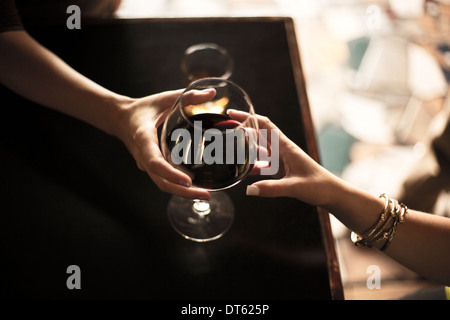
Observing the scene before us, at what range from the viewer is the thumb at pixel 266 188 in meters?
0.60

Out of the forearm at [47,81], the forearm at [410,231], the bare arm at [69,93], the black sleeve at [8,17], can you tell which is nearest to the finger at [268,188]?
the forearm at [410,231]

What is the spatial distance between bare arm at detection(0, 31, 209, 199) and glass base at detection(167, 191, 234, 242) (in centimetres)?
14

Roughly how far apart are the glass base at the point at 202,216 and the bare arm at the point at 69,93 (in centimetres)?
14

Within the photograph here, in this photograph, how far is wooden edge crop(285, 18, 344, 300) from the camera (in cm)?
66

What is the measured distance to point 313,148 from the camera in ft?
2.58

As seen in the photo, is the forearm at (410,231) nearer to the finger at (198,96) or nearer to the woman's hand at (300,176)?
the woman's hand at (300,176)

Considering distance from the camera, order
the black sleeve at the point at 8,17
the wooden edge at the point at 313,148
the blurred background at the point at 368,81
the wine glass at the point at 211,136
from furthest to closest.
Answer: the blurred background at the point at 368,81 → the black sleeve at the point at 8,17 → the wooden edge at the point at 313,148 → the wine glass at the point at 211,136

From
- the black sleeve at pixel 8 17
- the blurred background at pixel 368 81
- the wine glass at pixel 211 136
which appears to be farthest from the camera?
the blurred background at pixel 368 81

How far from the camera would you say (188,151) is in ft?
1.86

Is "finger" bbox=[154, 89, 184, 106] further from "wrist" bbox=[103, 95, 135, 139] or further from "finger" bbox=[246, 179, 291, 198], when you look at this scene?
"finger" bbox=[246, 179, 291, 198]

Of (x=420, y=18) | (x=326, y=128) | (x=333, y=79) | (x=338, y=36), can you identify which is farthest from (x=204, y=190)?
(x=420, y=18)

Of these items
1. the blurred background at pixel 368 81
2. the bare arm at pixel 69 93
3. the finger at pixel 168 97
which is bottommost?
the finger at pixel 168 97

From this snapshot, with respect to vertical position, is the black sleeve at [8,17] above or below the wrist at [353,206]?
above

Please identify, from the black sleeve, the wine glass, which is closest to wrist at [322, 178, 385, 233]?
the wine glass
